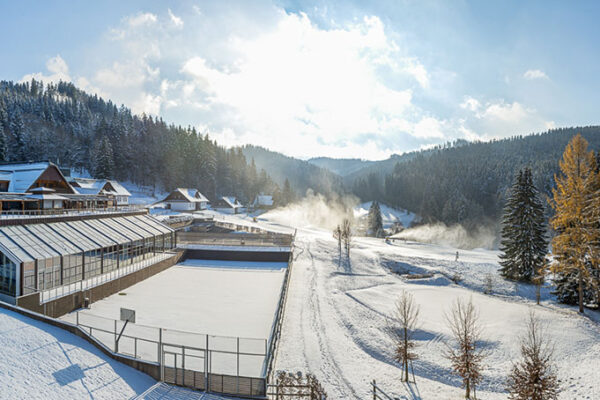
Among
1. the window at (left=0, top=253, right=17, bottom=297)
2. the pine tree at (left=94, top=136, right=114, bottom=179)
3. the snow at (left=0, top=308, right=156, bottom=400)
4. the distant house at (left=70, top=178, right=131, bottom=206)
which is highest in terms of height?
the pine tree at (left=94, top=136, right=114, bottom=179)

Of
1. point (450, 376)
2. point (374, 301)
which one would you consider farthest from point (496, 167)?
point (450, 376)

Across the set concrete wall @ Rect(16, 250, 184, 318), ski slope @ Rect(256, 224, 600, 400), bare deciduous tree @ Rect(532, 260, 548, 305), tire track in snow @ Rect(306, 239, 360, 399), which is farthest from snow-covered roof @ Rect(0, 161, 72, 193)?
bare deciduous tree @ Rect(532, 260, 548, 305)

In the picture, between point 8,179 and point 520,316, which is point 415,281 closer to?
point 520,316

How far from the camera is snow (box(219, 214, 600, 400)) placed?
13.0 m

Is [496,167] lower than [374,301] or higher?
higher

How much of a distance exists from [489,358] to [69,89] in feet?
648

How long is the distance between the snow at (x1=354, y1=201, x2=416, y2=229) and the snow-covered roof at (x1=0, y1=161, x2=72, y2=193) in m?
86.9

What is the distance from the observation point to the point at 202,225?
48.4m

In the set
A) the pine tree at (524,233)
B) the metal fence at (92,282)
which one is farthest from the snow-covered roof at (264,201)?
the pine tree at (524,233)

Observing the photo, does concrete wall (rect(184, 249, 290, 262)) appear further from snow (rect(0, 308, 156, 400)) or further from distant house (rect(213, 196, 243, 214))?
distant house (rect(213, 196, 243, 214))

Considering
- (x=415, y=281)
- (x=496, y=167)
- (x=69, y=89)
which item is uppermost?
(x=69, y=89)

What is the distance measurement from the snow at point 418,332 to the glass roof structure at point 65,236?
13574mm

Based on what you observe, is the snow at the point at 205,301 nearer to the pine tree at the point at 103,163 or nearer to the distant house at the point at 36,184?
the distant house at the point at 36,184

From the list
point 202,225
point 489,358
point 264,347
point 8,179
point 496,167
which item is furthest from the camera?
point 496,167
